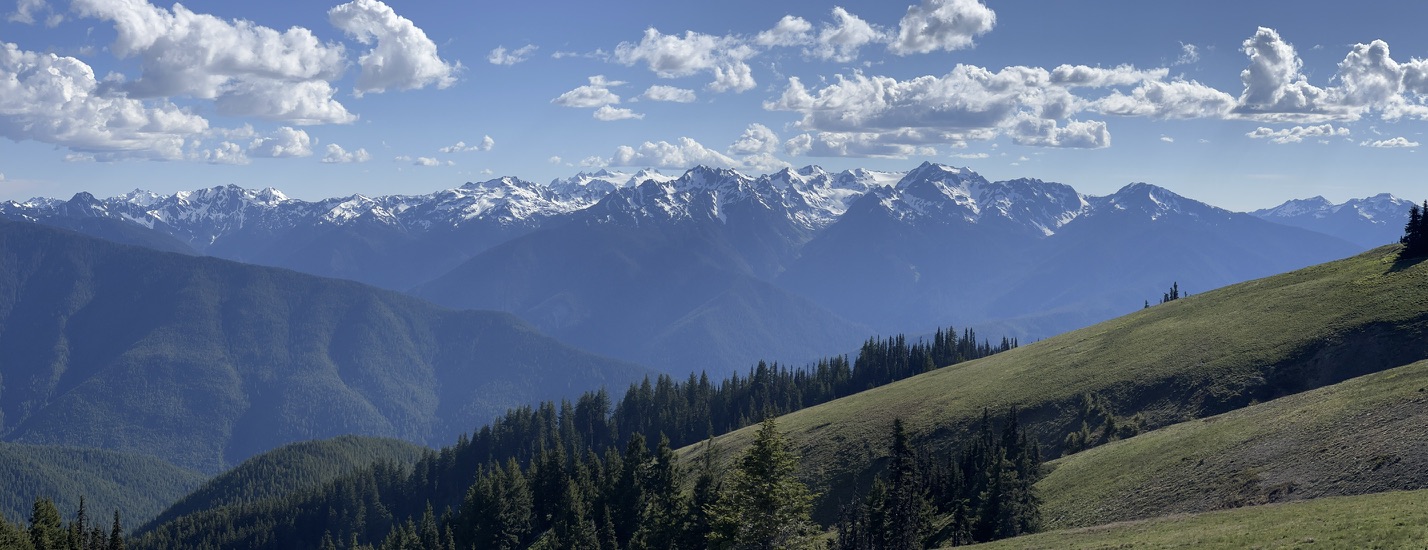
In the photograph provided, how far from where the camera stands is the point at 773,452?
45125mm

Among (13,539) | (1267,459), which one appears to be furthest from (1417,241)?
(13,539)

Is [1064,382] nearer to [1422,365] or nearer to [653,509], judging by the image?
[1422,365]

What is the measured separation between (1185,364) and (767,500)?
64.7 m

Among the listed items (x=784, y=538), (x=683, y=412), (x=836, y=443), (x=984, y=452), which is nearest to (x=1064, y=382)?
(x=836, y=443)

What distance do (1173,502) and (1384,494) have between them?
13.1m

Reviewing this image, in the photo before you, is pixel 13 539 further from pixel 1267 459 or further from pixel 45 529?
pixel 1267 459

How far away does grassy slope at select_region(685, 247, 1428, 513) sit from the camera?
276 feet

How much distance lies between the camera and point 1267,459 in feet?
194

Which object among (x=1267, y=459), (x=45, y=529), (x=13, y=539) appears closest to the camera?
(x=1267, y=459)

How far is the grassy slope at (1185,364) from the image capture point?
84.2 metres

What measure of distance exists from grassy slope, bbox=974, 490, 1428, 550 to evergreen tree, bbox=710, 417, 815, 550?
583 inches

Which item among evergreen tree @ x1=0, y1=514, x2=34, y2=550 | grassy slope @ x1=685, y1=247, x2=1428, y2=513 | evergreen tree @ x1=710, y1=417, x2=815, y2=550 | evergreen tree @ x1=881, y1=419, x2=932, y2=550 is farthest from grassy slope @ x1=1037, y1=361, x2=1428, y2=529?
evergreen tree @ x1=0, y1=514, x2=34, y2=550

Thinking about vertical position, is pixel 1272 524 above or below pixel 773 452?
below

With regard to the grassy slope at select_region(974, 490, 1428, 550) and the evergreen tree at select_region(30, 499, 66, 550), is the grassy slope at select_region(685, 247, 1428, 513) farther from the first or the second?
the evergreen tree at select_region(30, 499, 66, 550)
